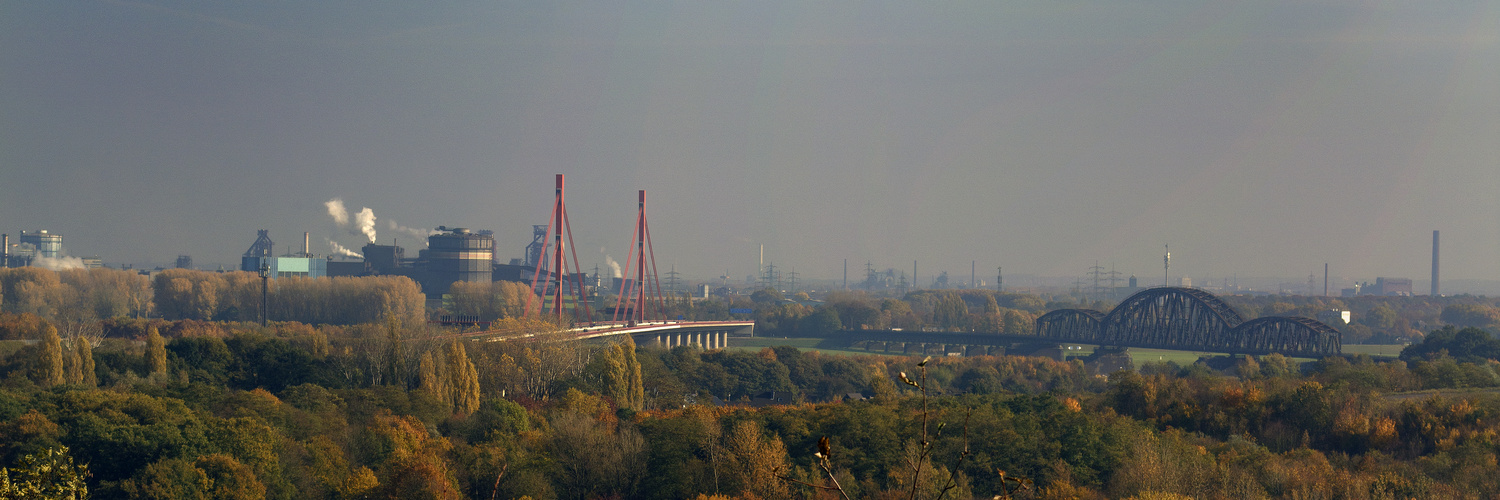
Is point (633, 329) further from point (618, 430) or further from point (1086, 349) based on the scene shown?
point (618, 430)

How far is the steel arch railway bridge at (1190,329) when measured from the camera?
137m

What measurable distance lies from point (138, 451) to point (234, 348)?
32185 millimetres

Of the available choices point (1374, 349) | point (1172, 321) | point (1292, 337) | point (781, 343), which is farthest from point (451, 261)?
point (1374, 349)

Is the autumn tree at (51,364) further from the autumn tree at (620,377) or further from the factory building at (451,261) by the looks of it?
the factory building at (451,261)

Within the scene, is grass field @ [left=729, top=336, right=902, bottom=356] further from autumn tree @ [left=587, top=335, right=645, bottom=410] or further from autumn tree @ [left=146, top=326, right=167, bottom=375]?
autumn tree @ [left=146, top=326, right=167, bottom=375]

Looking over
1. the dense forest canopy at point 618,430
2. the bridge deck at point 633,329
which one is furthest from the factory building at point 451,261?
the dense forest canopy at point 618,430

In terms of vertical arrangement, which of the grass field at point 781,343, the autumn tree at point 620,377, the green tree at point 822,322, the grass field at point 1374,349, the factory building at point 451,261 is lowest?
the grass field at point 781,343

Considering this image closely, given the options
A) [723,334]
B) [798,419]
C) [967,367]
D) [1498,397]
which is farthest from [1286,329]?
[798,419]

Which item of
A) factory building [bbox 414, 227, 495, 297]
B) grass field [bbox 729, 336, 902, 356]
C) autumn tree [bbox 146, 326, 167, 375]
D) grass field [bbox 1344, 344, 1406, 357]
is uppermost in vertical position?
factory building [bbox 414, 227, 495, 297]

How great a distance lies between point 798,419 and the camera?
53969 mm

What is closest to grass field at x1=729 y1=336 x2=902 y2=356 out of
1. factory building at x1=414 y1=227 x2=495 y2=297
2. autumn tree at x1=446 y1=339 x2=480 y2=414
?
factory building at x1=414 y1=227 x2=495 y2=297

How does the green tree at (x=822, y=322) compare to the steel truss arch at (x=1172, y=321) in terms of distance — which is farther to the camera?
the green tree at (x=822, y=322)

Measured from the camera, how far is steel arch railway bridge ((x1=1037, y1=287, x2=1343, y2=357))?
451ft

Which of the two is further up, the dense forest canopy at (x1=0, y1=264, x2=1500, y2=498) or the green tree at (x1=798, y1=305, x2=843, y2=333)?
the dense forest canopy at (x1=0, y1=264, x2=1500, y2=498)
